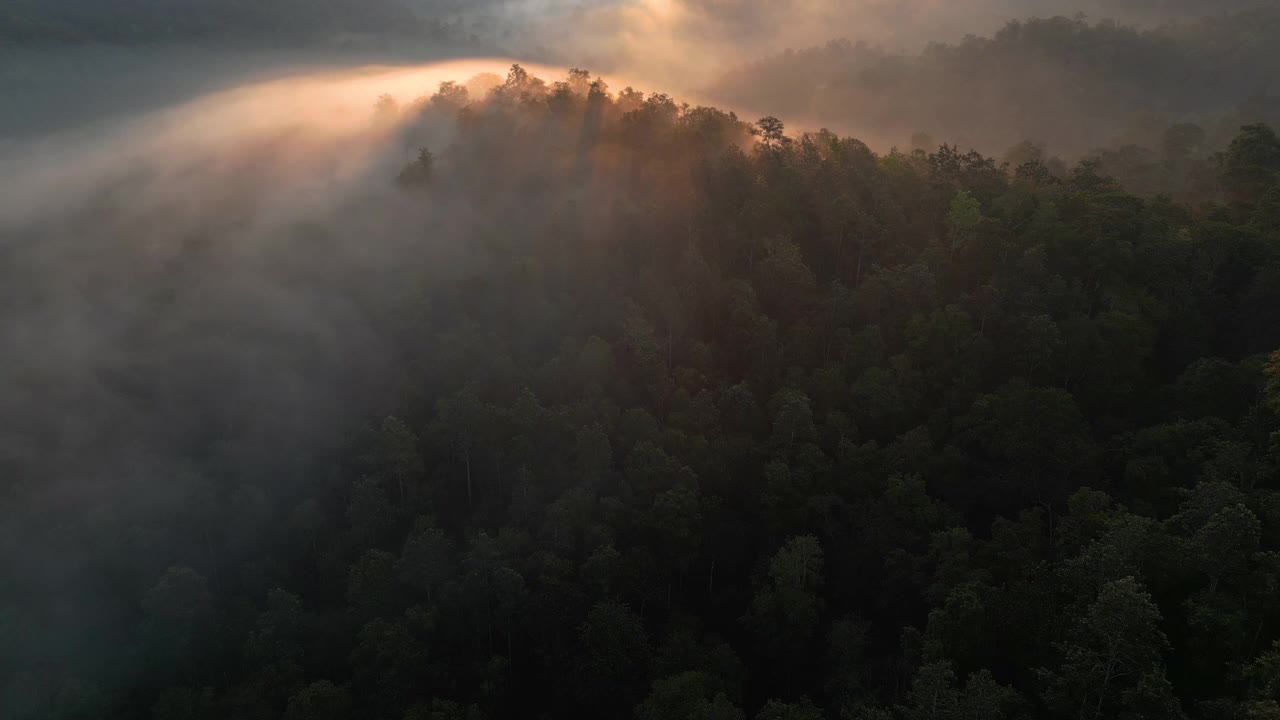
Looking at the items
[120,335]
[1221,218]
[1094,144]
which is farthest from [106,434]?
[1094,144]

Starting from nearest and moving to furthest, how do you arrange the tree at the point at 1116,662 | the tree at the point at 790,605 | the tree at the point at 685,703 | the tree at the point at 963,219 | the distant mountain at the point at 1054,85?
the tree at the point at 1116,662, the tree at the point at 685,703, the tree at the point at 790,605, the tree at the point at 963,219, the distant mountain at the point at 1054,85

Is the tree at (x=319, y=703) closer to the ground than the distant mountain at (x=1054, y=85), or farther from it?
closer to the ground

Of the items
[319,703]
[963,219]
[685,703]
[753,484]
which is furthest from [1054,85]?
[319,703]

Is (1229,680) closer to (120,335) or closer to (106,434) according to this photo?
(106,434)

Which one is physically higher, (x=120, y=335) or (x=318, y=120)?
(x=318, y=120)

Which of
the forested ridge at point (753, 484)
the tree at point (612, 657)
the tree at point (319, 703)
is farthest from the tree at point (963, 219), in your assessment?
the tree at point (319, 703)

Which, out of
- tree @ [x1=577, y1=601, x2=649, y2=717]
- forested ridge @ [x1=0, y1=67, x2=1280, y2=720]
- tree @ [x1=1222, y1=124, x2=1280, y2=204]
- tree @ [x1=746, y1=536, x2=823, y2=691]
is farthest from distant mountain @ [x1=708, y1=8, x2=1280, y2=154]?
tree @ [x1=577, y1=601, x2=649, y2=717]

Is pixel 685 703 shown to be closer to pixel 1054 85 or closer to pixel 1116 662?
pixel 1116 662

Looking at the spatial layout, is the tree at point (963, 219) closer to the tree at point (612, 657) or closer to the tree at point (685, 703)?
the tree at point (612, 657)
